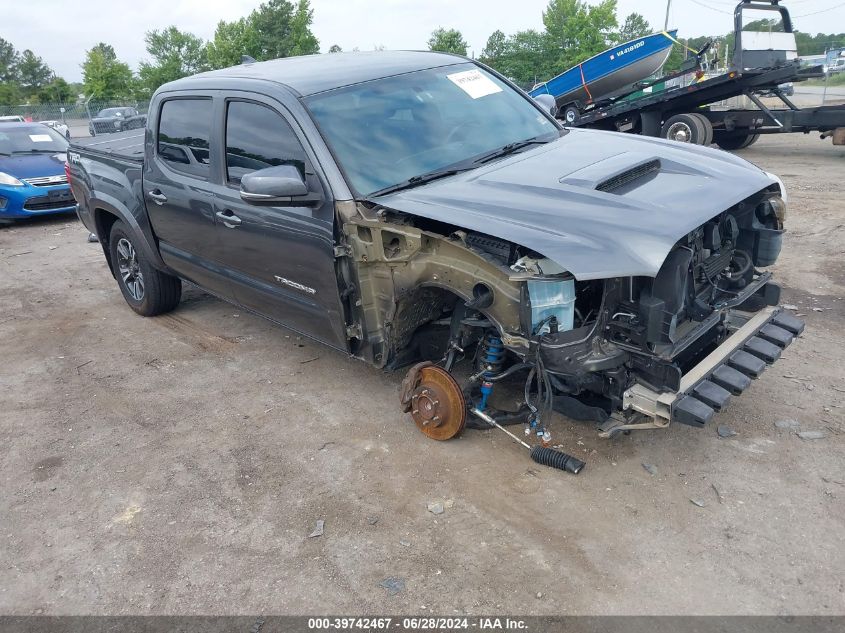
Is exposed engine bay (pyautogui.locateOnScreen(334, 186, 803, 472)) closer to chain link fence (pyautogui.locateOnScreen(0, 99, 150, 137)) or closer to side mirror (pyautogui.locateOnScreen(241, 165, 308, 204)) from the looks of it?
side mirror (pyautogui.locateOnScreen(241, 165, 308, 204))

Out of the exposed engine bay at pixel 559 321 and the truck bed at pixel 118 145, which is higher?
the truck bed at pixel 118 145

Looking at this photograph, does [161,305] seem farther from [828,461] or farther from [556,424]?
[828,461]

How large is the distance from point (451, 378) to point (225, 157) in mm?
2079

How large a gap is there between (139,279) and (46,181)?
6.09m

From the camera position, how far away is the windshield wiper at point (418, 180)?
3.61m

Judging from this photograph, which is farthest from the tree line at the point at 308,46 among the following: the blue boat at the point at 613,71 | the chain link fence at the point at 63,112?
the blue boat at the point at 613,71

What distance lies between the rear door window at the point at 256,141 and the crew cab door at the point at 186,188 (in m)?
0.21

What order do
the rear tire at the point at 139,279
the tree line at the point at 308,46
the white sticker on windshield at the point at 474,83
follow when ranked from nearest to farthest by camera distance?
the white sticker on windshield at the point at 474,83, the rear tire at the point at 139,279, the tree line at the point at 308,46

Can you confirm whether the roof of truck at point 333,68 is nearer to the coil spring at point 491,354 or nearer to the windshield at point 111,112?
the coil spring at point 491,354

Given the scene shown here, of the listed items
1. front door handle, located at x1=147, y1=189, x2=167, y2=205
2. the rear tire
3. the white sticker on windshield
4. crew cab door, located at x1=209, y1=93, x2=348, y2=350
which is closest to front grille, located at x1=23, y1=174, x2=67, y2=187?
the rear tire

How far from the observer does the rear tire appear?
582 centimetres

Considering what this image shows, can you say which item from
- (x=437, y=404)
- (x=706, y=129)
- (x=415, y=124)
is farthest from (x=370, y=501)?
(x=706, y=129)

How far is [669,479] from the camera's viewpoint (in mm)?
3375

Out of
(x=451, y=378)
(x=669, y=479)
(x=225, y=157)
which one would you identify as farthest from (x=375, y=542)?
(x=225, y=157)
